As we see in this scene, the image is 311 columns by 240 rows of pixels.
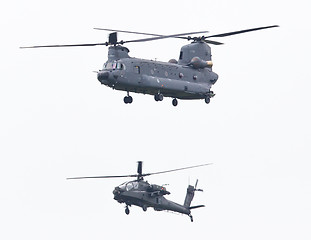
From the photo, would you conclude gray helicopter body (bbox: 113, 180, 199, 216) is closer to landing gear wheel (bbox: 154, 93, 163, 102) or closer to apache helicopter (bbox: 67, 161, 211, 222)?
apache helicopter (bbox: 67, 161, 211, 222)

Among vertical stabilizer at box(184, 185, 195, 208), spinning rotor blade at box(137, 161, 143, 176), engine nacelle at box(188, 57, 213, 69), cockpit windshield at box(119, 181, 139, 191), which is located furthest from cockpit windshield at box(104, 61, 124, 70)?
vertical stabilizer at box(184, 185, 195, 208)

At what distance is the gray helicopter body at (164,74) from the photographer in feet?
227

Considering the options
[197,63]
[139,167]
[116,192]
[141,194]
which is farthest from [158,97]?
[139,167]

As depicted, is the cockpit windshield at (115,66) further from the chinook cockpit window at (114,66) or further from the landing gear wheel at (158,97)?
the landing gear wheel at (158,97)

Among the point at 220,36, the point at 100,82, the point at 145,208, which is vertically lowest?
the point at 145,208

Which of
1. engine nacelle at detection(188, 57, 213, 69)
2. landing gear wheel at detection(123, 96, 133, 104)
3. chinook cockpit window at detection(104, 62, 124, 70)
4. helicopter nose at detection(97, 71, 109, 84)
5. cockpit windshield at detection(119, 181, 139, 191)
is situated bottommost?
cockpit windshield at detection(119, 181, 139, 191)

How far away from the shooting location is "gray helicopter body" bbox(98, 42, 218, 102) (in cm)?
6912

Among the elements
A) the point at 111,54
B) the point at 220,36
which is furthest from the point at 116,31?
the point at 220,36

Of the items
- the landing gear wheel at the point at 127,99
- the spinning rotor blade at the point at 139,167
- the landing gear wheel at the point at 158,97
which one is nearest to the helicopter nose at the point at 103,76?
the landing gear wheel at the point at 127,99

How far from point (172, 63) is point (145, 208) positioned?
14.9 metres

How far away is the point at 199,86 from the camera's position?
74750mm

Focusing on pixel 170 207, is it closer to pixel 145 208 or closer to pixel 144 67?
pixel 145 208

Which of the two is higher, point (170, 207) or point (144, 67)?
point (144, 67)

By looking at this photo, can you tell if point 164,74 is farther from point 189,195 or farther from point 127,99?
point 189,195
